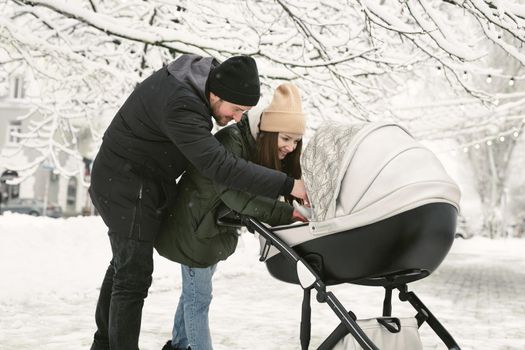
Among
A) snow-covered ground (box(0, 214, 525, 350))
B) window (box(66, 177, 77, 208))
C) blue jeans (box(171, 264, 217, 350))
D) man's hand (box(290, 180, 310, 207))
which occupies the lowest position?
window (box(66, 177, 77, 208))

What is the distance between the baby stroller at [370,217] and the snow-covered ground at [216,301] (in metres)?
2.31

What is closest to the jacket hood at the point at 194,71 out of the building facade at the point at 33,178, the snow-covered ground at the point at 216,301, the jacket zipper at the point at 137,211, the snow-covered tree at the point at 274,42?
the jacket zipper at the point at 137,211

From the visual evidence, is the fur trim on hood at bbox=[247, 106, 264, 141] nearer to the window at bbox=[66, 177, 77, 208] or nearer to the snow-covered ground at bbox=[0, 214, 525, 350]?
the snow-covered ground at bbox=[0, 214, 525, 350]

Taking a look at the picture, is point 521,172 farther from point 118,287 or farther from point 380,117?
point 118,287

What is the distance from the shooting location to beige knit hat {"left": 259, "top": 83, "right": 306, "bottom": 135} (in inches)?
Answer: 131

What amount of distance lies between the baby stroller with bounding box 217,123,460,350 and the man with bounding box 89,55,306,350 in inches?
9.6

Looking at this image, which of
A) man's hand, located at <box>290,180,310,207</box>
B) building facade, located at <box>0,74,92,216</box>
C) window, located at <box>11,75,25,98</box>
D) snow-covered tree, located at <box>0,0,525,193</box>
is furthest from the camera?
window, located at <box>11,75,25,98</box>

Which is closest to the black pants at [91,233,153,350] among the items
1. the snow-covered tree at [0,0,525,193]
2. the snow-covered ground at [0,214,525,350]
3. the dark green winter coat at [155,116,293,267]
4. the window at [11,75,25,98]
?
the dark green winter coat at [155,116,293,267]

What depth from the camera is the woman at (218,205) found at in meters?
3.21

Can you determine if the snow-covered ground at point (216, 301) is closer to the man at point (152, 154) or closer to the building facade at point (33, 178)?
the man at point (152, 154)

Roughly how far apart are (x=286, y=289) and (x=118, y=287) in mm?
5644

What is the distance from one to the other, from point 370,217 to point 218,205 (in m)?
0.88

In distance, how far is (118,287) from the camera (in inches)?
132

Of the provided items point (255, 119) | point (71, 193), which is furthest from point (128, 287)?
point (71, 193)
